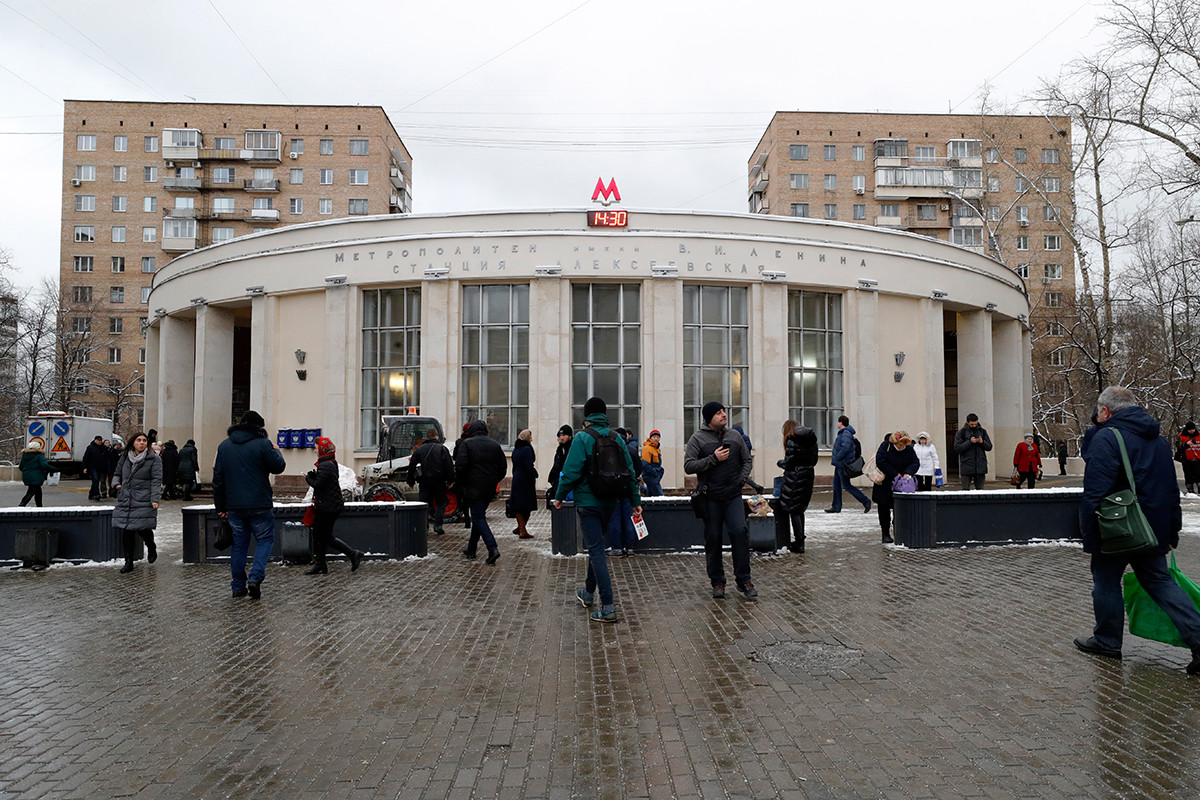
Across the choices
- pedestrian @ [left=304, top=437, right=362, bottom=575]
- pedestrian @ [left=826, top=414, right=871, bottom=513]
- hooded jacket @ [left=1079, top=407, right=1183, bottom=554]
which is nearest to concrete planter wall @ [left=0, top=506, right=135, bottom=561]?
pedestrian @ [left=304, top=437, right=362, bottom=575]

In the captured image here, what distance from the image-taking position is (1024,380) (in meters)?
31.6

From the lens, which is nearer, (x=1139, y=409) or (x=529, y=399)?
(x=1139, y=409)

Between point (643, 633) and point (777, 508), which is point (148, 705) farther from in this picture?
point (777, 508)

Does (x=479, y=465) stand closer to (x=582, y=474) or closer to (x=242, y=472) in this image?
(x=242, y=472)

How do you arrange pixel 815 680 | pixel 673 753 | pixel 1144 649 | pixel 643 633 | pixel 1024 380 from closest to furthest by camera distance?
pixel 673 753
pixel 815 680
pixel 1144 649
pixel 643 633
pixel 1024 380

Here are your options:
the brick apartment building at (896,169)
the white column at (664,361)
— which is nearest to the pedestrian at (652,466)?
the white column at (664,361)

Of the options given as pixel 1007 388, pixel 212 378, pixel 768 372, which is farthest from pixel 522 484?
pixel 1007 388

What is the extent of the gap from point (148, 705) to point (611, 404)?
18.7 metres

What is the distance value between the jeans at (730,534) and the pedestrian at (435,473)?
22.6 feet

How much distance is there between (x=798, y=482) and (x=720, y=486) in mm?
3808

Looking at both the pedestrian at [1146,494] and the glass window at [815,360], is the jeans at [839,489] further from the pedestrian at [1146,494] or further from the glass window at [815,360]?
the pedestrian at [1146,494]

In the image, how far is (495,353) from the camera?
23.9m

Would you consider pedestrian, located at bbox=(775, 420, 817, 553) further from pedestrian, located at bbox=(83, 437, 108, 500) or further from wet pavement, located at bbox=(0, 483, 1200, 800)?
pedestrian, located at bbox=(83, 437, 108, 500)

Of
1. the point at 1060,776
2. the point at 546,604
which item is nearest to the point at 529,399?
the point at 546,604
